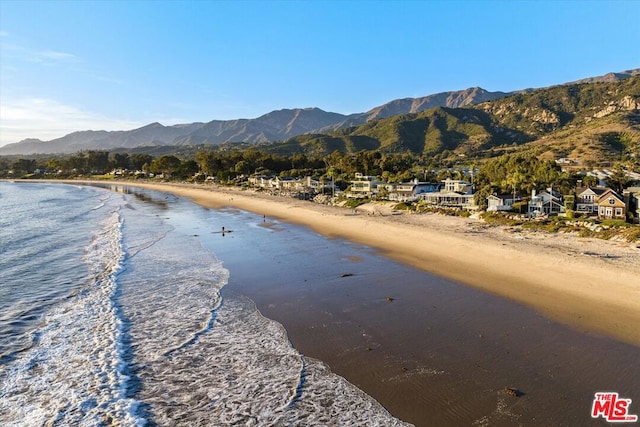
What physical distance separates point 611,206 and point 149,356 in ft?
106

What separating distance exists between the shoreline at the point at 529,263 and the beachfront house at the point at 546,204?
5.76m

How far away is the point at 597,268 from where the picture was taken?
17984 mm

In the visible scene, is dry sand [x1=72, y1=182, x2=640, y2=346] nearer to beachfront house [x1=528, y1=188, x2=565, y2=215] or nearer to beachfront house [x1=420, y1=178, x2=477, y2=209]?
beachfront house [x1=528, y1=188, x2=565, y2=215]

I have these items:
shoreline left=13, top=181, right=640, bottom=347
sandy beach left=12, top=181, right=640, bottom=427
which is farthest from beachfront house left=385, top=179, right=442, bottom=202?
sandy beach left=12, top=181, right=640, bottom=427

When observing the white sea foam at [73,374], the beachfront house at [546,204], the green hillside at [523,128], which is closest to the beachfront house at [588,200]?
the beachfront house at [546,204]

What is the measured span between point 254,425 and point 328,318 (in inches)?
227

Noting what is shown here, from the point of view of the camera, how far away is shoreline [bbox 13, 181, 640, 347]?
14.0 m

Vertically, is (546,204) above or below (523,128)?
below

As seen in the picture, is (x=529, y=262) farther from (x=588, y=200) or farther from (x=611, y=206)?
(x=588, y=200)

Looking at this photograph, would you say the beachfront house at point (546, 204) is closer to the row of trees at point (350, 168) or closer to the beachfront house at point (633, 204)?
the row of trees at point (350, 168)

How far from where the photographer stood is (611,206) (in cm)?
2944

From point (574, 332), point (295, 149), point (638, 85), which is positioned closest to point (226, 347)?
point (574, 332)

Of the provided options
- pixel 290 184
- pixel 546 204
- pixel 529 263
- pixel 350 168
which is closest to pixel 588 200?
pixel 546 204

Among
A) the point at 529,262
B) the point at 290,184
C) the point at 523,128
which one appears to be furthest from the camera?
the point at 523,128
